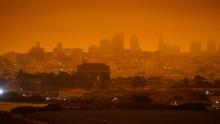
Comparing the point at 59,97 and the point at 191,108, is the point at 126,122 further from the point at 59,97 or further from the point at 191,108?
the point at 59,97

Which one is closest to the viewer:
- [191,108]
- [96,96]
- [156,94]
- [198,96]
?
[191,108]

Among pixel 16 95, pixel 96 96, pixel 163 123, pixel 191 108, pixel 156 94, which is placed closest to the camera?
pixel 163 123

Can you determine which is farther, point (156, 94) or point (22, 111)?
point (156, 94)

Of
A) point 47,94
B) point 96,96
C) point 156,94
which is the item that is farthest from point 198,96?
point 47,94

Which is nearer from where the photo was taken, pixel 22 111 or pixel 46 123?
pixel 46 123

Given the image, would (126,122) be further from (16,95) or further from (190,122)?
(16,95)

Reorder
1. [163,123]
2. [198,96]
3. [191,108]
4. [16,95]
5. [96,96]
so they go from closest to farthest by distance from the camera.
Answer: [163,123]
[191,108]
[198,96]
[96,96]
[16,95]

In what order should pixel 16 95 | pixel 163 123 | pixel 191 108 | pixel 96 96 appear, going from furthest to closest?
pixel 16 95, pixel 96 96, pixel 191 108, pixel 163 123

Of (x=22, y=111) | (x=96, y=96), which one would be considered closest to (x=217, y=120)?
(x=22, y=111)
